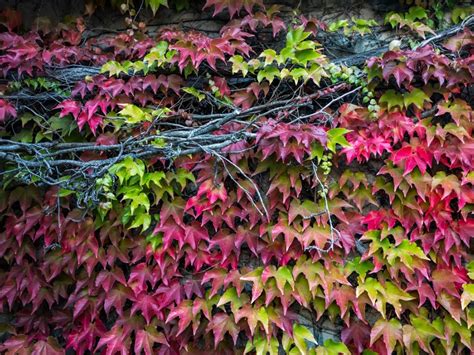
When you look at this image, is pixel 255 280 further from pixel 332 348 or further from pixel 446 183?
pixel 446 183

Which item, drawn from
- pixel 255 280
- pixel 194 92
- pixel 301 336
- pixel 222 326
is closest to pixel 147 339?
pixel 222 326

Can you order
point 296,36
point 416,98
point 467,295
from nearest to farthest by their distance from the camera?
point 467,295
point 416,98
point 296,36

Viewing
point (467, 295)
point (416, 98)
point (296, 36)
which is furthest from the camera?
point (296, 36)

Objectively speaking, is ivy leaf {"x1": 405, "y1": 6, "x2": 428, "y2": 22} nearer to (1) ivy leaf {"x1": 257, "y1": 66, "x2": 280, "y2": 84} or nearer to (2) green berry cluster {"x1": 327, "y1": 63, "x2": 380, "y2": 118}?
(2) green berry cluster {"x1": 327, "y1": 63, "x2": 380, "y2": 118}

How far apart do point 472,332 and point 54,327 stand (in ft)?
7.58

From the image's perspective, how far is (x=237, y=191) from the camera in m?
2.31

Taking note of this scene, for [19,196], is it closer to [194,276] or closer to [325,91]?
[194,276]

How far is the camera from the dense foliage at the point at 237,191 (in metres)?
2.15

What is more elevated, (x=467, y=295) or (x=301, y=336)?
(x=467, y=295)

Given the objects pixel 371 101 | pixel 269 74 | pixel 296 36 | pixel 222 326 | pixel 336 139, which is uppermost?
pixel 296 36

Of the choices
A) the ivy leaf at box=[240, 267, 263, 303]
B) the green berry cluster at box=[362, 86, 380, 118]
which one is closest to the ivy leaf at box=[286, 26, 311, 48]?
the green berry cluster at box=[362, 86, 380, 118]

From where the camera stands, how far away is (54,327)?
2516 millimetres

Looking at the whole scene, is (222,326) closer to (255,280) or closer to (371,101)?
(255,280)

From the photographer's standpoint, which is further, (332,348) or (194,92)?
(194,92)
